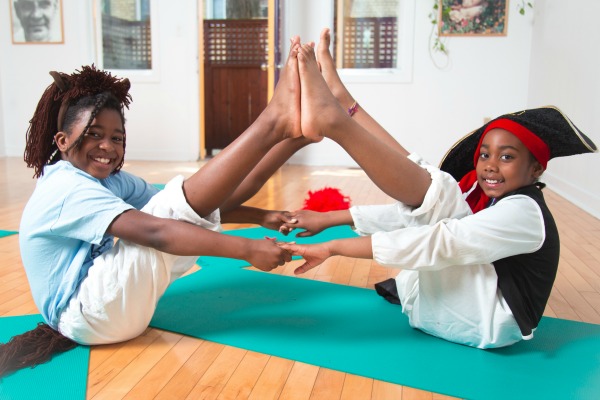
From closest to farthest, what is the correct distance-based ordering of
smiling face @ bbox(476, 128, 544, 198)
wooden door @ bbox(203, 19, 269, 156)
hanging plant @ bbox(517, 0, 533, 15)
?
smiling face @ bbox(476, 128, 544, 198) → hanging plant @ bbox(517, 0, 533, 15) → wooden door @ bbox(203, 19, 269, 156)

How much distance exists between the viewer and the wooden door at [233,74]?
6938 millimetres

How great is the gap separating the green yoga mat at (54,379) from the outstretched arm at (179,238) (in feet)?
1.14

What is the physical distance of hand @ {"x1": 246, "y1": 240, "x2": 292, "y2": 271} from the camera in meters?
1.42

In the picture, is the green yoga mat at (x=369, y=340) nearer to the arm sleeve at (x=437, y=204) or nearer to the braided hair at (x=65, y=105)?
the arm sleeve at (x=437, y=204)

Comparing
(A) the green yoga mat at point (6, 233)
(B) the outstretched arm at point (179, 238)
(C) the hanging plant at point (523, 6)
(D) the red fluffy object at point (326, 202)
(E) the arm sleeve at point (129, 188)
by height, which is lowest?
(A) the green yoga mat at point (6, 233)

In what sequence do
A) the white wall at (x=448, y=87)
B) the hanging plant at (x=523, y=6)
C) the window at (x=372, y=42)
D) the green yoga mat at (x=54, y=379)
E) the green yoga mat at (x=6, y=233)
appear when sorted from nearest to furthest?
the green yoga mat at (x=54, y=379), the green yoga mat at (x=6, y=233), the hanging plant at (x=523, y=6), the white wall at (x=448, y=87), the window at (x=372, y=42)

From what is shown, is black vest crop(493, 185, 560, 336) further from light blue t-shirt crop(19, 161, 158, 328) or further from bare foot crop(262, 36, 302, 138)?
light blue t-shirt crop(19, 161, 158, 328)

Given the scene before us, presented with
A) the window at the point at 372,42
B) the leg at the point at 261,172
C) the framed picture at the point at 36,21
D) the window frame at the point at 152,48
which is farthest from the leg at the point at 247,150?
the framed picture at the point at 36,21

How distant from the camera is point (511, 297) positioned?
1.40m

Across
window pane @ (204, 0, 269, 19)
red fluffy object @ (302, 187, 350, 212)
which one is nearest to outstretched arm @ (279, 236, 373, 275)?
red fluffy object @ (302, 187, 350, 212)

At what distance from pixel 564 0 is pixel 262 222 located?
3.95 m

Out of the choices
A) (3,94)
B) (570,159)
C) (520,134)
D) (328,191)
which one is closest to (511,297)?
(520,134)

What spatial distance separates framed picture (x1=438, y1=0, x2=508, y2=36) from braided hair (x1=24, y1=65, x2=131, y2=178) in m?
5.00

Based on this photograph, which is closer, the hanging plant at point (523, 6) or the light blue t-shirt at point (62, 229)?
the light blue t-shirt at point (62, 229)
